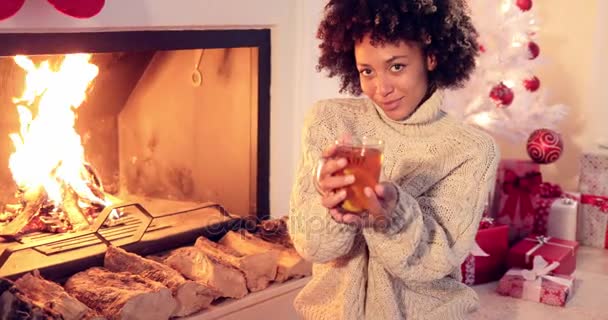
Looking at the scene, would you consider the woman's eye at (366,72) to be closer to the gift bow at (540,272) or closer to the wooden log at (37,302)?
the wooden log at (37,302)

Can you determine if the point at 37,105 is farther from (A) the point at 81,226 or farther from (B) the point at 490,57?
(B) the point at 490,57

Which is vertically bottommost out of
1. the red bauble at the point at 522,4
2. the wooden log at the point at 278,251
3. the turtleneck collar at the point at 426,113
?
the wooden log at the point at 278,251

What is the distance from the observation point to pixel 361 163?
4.14 feet

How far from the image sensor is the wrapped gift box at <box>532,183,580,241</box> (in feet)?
10.4

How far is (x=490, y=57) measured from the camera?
312 centimetres

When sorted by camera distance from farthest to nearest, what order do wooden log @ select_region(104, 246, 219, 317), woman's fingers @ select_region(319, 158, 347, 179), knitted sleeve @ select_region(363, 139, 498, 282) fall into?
wooden log @ select_region(104, 246, 219, 317)
knitted sleeve @ select_region(363, 139, 498, 282)
woman's fingers @ select_region(319, 158, 347, 179)

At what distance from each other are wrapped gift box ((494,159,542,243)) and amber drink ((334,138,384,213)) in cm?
197

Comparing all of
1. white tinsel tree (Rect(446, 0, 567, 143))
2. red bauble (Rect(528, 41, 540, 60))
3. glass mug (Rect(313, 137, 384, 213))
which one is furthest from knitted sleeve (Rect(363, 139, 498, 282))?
red bauble (Rect(528, 41, 540, 60))

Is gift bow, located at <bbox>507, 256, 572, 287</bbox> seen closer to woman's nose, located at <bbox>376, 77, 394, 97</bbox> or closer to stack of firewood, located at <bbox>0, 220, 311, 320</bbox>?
stack of firewood, located at <bbox>0, 220, 311, 320</bbox>

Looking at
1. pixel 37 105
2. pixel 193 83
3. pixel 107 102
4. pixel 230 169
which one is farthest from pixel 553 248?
pixel 37 105

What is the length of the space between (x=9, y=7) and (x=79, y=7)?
16 cm

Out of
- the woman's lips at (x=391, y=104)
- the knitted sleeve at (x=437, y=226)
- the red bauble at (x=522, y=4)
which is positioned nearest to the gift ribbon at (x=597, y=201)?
the red bauble at (x=522, y=4)

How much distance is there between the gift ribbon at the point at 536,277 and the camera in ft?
9.03

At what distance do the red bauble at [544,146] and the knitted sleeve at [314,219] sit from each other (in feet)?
5.76
